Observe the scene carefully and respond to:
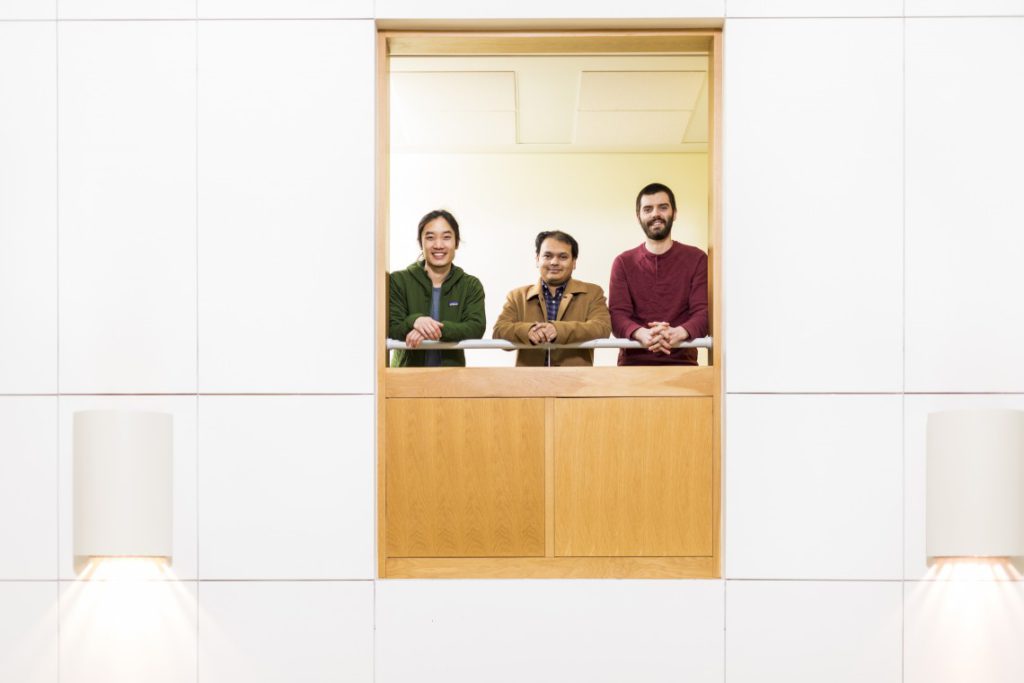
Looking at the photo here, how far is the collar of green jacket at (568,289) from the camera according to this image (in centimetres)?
266

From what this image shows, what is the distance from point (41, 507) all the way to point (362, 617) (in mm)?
1023

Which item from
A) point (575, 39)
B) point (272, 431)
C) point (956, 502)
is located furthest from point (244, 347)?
A: point (956, 502)

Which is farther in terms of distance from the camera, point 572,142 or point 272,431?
point 572,142

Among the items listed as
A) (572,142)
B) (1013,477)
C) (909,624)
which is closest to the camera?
(1013,477)

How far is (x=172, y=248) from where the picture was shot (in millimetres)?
2402

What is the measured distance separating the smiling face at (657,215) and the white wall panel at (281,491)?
3.82ft

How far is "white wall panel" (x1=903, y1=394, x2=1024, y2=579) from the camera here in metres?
2.37

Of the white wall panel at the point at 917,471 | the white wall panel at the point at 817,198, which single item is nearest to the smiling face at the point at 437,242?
the white wall panel at the point at 817,198

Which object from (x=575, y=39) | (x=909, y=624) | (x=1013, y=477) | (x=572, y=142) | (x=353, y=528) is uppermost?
(x=572, y=142)

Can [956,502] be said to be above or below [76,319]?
below

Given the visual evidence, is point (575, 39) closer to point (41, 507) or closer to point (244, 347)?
point (244, 347)

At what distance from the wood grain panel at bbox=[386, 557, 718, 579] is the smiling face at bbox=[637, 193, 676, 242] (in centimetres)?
104

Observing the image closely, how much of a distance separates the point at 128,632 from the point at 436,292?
4.57ft

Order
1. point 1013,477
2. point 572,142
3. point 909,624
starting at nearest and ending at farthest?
point 1013,477, point 909,624, point 572,142
